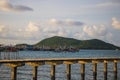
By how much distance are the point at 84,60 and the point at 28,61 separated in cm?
1329

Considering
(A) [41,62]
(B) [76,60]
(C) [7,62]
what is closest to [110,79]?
(B) [76,60]

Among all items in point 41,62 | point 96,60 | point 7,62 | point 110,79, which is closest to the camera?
point 7,62

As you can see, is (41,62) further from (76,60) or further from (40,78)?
(40,78)

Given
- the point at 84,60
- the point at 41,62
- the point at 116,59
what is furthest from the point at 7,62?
the point at 116,59

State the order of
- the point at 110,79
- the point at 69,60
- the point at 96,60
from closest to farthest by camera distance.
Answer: the point at 69,60 → the point at 96,60 → the point at 110,79

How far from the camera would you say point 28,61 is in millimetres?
55500

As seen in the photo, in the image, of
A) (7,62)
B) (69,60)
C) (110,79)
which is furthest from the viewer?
(110,79)

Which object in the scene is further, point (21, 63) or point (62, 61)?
point (62, 61)

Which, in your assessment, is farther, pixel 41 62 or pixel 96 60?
pixel 96 60

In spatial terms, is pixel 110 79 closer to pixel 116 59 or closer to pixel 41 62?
pixel 116 59

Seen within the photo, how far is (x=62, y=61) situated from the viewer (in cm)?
6050

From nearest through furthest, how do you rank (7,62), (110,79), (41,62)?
(7,62) → (41,62) → (110,79)

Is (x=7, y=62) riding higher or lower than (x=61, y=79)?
higher

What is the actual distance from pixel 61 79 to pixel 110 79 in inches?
448
